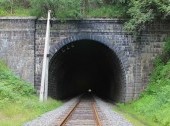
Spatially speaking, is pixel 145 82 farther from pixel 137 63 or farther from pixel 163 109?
pixel 163 109

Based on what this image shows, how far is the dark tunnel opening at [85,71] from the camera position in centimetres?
2942

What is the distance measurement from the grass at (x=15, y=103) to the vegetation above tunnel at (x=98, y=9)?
13.3 feet

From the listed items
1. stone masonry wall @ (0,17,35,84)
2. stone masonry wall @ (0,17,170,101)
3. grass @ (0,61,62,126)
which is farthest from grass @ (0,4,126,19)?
grass @ (0,61,62,126)

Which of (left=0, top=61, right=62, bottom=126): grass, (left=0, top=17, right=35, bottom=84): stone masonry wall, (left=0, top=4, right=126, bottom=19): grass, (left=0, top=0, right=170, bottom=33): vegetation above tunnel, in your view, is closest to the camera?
(left=0, top=61, right=62, bottom=126): grass

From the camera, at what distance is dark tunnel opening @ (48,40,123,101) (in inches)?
1158

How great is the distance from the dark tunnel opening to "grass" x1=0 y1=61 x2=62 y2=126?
3062 mm

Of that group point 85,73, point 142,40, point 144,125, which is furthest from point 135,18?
point 85,73

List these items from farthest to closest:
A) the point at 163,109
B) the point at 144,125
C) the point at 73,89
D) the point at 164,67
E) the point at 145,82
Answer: the point at 73,89, the point at 145,82, the point at 164,67, the point at 163,109, the point at 144,125

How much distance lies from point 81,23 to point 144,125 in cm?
1275

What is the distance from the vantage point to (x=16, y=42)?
26.9 metres

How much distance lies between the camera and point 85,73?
51.6m

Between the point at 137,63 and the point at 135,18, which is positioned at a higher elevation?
the point at 135,18

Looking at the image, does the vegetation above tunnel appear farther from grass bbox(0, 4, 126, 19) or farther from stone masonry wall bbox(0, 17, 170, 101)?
stone masonry wall bbox(0, 17, 170, 101)

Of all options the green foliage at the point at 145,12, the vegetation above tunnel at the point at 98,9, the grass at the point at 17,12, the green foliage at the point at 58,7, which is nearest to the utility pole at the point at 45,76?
the green foliage at the point at 58,7
